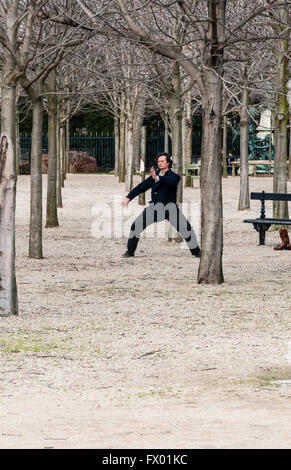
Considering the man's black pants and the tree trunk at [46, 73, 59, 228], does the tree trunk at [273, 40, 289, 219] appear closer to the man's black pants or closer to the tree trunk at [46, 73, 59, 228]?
the tree trunk at [46, 73, 59, 228]

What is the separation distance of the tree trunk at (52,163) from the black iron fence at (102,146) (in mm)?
27878

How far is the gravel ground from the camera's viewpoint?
5.41 meters

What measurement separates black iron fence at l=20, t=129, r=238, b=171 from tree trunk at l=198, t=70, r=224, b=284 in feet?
116

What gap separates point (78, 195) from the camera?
29922 mm

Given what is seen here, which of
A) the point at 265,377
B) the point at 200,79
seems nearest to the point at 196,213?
the point at 200,79

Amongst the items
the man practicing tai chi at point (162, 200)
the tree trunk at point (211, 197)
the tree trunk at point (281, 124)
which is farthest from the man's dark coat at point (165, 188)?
the tree trunk at point (281, 124)

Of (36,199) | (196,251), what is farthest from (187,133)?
(36,199)

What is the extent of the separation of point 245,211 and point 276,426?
18.5 meters

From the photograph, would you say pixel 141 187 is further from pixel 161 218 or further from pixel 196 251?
pixel 196 251

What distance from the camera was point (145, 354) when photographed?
7.74 meters

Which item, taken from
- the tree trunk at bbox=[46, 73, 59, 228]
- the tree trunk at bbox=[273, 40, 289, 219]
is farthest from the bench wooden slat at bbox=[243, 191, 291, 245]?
the tree trunk at bbox=[46, 73, 59, 228]

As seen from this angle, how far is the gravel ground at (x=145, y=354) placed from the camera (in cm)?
541

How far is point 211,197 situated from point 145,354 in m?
4.36

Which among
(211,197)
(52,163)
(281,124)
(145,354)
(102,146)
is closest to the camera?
(145,354)
